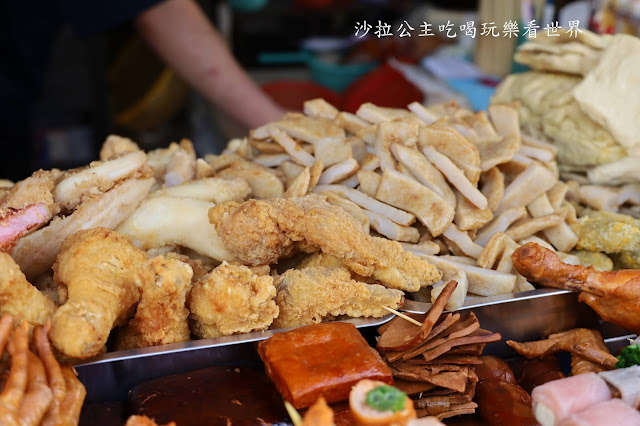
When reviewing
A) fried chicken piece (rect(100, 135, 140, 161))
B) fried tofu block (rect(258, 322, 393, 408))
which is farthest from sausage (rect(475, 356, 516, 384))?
fried chicken piece (rect(100, 135, 140, 161))

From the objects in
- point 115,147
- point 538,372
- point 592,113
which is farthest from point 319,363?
point 592,113

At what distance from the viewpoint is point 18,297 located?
4.62ft

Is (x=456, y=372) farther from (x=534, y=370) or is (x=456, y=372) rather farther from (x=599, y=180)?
(x=599, y=180)

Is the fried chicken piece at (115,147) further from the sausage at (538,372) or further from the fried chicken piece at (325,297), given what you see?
the sausage at (538,372)

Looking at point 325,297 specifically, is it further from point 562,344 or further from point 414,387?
point 562,344

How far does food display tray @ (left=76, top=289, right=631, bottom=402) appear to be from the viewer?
4.91 ft

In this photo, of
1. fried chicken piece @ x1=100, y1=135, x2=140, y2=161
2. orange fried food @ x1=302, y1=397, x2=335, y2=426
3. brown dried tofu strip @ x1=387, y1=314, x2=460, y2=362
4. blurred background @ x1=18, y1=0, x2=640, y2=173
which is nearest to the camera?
orange fried food @ x1=302, y1=397, x2=335, y2=426

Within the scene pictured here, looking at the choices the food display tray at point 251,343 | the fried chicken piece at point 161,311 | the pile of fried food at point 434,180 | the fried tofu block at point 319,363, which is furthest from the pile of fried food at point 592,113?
the fried chicken piece at point 161,311

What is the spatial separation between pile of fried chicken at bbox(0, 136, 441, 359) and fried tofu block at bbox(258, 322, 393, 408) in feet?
0.41

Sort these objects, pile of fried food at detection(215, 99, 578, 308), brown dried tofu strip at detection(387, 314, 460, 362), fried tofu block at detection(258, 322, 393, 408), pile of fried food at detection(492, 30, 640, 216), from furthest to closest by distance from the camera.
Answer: pile of fried food at detection(492, 30, 640, 216), pile of fried food at detection(215, 99, 578, 308), brown dried tofu strip at detection(387, 314, 460, 362), fried tofu block at detection(258, 322, 393, 408)

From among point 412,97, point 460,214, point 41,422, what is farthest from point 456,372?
point 412,97

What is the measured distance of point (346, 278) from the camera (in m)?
1.70

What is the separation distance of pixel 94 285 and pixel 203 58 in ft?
7.80

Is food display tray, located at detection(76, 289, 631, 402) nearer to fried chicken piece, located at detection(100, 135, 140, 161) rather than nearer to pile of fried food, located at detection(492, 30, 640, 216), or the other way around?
pile of fried food, located at detection(492, 30, 640, 216)
